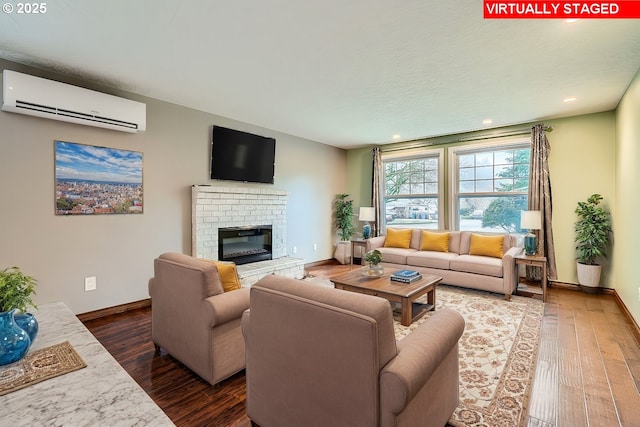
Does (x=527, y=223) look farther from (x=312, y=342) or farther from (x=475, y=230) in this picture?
(x=312, y=342)

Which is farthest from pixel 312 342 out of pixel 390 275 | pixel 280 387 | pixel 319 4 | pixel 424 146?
pixel 424 146

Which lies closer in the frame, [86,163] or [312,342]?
[312,342]

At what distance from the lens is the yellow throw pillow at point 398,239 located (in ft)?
17.0

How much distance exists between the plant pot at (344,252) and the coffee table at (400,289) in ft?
8.28

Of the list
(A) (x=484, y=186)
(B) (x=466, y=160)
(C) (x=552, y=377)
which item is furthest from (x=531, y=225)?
(C) (x=552, y=377)

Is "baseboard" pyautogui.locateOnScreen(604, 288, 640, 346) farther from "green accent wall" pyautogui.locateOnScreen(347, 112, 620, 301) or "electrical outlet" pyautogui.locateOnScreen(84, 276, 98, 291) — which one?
"electrical outlet" pyautogui.locateOnScreen(84, 276, 98, 291)

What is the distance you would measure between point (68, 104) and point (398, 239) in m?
4.70

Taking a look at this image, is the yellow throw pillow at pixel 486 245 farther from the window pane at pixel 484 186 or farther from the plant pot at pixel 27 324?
the plant pot at pixel 27 324

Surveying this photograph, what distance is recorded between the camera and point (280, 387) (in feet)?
4.66

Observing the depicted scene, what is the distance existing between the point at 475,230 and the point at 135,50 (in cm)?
530

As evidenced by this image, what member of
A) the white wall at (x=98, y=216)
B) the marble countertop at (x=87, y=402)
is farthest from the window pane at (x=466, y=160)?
the marble countertop at (x=87, y=402)

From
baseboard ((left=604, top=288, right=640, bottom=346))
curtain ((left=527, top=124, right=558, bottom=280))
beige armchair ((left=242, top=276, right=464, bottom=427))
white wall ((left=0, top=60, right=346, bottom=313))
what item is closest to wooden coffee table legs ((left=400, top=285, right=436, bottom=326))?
beige armchair ((left=242, top=276, right=464, bottom=427))

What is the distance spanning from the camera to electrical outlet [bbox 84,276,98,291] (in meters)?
3.19

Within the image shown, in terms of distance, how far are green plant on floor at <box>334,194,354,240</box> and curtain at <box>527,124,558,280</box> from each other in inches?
124
